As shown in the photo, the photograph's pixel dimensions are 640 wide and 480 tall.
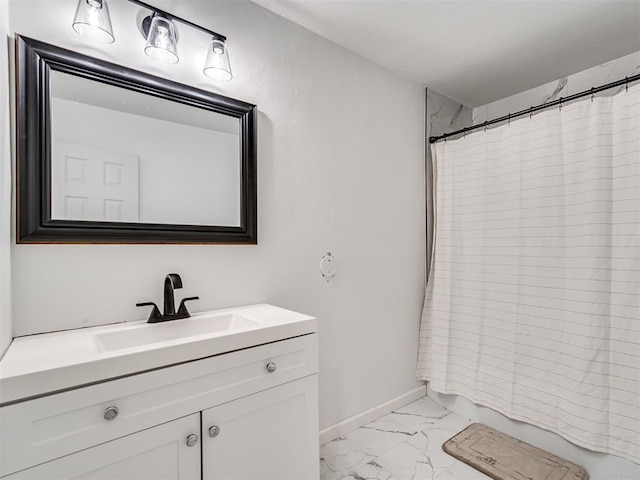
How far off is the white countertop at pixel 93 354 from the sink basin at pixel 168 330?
0.04ft

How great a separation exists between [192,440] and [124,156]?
3.38ft

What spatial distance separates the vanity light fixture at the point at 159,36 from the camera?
4.18 ft

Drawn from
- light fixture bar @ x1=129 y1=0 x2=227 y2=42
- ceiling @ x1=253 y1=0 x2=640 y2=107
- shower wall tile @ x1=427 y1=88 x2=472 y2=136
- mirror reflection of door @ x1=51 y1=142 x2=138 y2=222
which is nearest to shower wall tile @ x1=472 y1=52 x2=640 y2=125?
ceiling @ x1=253 y1=0 x2=640 y2=107

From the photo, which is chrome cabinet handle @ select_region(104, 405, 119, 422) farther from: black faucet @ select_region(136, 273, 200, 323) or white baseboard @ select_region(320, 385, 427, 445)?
white baseboard @ select_region(320, 385, 427, 445)

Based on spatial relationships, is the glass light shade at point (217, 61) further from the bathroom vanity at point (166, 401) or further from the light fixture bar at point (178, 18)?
the bathroom vanity at point (166, 401)

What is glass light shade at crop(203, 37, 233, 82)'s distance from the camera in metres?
1.40

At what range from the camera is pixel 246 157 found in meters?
1.56

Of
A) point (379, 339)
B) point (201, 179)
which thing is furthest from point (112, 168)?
point (379, 339)

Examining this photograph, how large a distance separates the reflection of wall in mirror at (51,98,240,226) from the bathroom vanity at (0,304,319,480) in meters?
0.45

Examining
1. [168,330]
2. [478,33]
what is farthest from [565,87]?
[168,330]

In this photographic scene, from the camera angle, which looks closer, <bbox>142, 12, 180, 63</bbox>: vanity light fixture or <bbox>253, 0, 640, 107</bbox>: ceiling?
<bbox>142, 12, 180, 63</bbox>: vanity light fixture

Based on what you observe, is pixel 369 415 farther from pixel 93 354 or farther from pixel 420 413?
pixel 93 354

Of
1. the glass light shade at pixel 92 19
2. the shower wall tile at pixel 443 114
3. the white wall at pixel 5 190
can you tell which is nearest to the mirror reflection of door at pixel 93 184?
the white wall at pixel 5 190

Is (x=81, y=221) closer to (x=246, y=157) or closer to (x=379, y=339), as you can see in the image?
(x=246, y=157)
